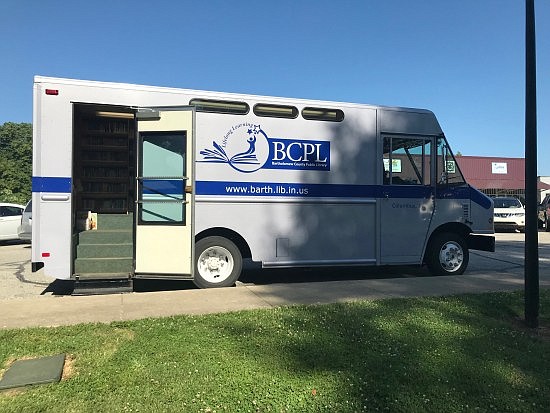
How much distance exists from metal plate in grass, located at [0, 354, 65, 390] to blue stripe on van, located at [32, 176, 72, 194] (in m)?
3.24

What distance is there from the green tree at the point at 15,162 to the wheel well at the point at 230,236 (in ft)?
105

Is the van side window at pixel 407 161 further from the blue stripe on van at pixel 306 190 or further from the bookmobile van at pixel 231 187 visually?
the blue stripe on van at pixel 306 190

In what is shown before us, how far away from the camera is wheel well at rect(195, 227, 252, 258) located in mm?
7801

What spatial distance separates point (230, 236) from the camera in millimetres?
8016

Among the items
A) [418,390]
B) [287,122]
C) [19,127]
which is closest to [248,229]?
[287,122]

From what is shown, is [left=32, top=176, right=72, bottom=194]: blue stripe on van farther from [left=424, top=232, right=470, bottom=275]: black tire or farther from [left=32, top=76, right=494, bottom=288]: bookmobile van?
[left=424, top=232, right=470, bottom=275]: black tire

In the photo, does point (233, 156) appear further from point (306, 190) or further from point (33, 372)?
point (33, 372)

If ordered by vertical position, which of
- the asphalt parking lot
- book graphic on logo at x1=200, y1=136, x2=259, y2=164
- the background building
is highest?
the background building

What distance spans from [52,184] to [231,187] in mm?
2642

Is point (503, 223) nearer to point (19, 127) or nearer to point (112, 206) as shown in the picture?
point (112, 206)

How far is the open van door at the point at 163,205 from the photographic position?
7.42 m

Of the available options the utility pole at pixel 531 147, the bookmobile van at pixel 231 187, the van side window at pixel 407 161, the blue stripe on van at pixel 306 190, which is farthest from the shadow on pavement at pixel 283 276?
the utility pole at pixel 531 147

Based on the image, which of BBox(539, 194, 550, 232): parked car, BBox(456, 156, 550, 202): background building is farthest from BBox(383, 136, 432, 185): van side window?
BBox(456, 156, 550, 202): background building

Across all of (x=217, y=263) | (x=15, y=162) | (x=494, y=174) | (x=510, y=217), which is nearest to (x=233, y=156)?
(x=217, y=263)
